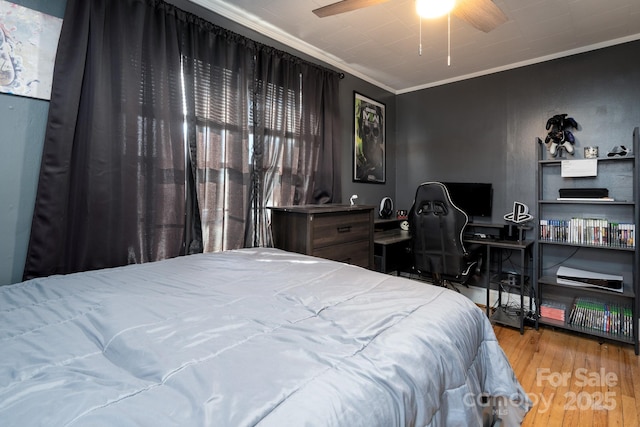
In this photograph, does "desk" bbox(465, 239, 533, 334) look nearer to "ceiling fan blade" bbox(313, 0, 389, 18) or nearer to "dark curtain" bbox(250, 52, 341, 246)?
"dark curtain" bbox(250, 52, 341, 246)

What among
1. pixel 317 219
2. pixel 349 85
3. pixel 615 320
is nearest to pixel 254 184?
pixel 317 219

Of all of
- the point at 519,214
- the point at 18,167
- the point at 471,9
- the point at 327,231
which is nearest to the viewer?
the point at 18,167

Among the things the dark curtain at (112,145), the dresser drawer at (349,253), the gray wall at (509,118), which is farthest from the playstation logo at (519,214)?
the dark curtain at (112,145)

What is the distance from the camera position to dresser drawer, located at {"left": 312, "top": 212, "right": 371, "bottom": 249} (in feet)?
7.37

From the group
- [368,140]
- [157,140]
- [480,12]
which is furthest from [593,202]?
[157,140]

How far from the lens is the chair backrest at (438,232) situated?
8.95 feet

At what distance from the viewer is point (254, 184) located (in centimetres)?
240

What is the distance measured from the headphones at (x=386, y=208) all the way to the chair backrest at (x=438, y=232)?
0.72m

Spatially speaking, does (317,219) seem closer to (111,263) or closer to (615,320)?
(111,263)

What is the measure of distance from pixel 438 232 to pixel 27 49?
9.69 ft

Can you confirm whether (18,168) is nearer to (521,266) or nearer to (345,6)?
(345,6)

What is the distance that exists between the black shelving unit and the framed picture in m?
1.60

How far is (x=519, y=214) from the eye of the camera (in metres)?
2.99

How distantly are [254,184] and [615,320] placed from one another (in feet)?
10.2
